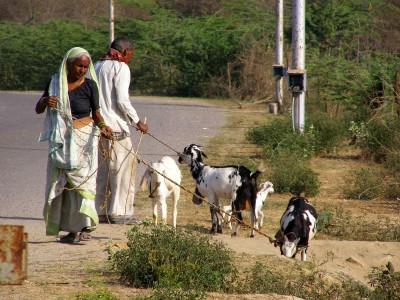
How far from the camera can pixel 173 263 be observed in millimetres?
6930

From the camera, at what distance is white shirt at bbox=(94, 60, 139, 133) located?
9781mm

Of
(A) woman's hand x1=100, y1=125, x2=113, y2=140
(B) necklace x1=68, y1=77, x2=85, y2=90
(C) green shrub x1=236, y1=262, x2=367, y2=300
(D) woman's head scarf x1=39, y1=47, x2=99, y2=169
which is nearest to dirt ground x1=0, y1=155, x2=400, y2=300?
(C) green shrub x1=236, y1=262, x2=367, y2=300

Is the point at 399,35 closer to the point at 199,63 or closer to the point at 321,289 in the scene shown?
the point at 199,63

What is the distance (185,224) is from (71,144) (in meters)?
2.50

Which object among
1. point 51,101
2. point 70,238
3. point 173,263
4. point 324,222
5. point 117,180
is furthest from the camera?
point 324,222

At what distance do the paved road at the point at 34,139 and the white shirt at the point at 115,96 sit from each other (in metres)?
1.44

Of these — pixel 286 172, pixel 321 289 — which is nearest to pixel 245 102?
pixel 286 172

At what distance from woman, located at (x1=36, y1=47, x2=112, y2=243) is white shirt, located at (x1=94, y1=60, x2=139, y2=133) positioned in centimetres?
90

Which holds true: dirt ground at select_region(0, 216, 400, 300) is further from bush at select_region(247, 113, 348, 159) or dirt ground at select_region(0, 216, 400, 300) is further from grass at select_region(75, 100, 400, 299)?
bush at select_region(247, 113, 348, 159)

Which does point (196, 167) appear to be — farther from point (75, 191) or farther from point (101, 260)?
point (101, 260)

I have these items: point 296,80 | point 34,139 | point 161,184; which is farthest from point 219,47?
point 161,184

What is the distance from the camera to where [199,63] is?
36.0 m

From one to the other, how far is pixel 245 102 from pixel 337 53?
6807 millimetres

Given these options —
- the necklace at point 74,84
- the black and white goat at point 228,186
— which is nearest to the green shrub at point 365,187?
the black and white goat at point 228,186
